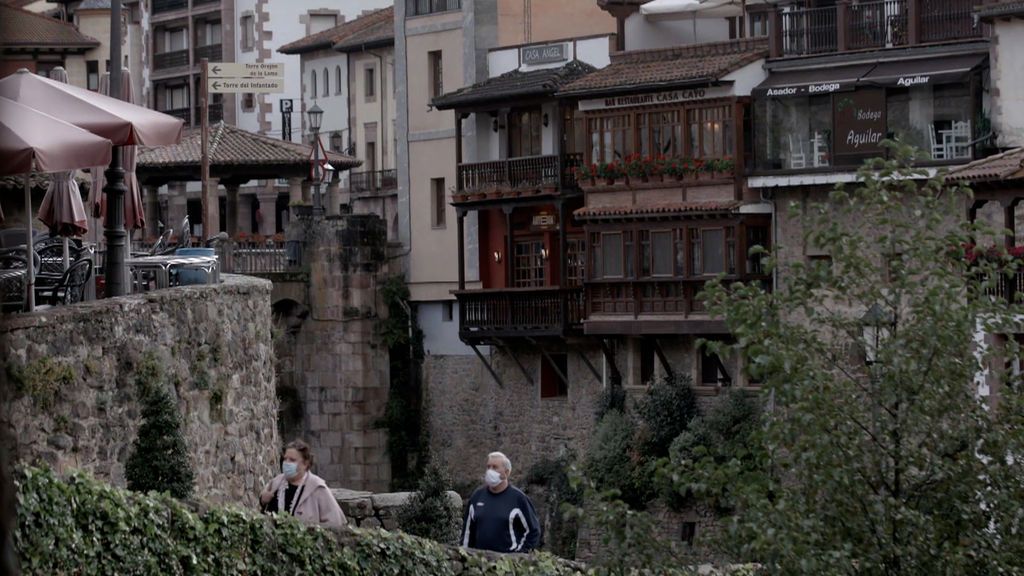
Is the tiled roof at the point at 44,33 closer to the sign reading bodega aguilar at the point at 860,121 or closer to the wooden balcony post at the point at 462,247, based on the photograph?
the wooden balcony post at the point at 462,247

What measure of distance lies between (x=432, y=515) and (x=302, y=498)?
10714 mm

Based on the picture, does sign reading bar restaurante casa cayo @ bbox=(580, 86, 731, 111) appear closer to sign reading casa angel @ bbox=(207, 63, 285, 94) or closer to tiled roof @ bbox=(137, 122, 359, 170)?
tiled roof @ bbox=(137, 122, 359, 170)

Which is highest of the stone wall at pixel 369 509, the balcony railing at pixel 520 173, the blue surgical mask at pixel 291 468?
the balcony railing at pixel 520 173

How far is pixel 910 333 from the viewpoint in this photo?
1572 cm

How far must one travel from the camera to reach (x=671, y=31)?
50.3 m

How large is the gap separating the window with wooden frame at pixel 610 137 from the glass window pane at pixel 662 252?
1773 mm

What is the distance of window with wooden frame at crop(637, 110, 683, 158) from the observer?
1834 inches

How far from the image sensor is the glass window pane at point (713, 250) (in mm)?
45844

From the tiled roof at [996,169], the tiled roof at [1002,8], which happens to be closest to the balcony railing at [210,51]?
the tiled roof at [1002,8]

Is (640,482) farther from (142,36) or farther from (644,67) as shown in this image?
(142,36)

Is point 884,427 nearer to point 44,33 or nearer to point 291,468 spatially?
point 291,468

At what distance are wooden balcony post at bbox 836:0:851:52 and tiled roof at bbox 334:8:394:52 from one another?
78.5 feet

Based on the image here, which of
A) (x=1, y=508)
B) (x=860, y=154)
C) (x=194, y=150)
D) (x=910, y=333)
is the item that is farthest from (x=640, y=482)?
(x=1, y=508)

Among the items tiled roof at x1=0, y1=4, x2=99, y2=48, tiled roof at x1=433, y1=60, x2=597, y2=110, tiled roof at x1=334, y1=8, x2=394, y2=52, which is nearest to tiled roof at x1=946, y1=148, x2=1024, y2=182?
tiled roof at x1=433, y1=60, x2=597, y2=110
